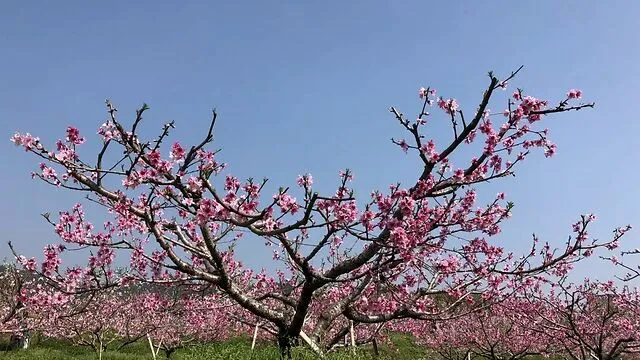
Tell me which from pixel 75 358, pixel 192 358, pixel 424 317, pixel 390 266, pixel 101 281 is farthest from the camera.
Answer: pixel 75 358

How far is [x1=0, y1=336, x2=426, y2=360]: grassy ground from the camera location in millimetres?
10125

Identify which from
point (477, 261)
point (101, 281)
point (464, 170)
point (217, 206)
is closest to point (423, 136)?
point (464, 170)

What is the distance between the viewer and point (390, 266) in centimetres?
754

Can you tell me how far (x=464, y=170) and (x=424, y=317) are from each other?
3123mm

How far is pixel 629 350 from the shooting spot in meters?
11.6

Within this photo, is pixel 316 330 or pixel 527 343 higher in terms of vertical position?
pixel 527 343

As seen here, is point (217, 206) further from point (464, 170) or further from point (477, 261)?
point (477, 261)

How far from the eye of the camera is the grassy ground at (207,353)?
33.2 feet

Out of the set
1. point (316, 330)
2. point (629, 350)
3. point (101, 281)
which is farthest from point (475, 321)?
point (101, 281)

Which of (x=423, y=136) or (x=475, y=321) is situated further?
(x=475, y=321)

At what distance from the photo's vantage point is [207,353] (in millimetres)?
11023

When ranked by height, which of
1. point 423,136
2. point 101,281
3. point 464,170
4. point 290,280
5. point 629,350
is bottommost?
point 629,350

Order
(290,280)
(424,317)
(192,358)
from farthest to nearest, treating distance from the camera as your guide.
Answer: (290,280)
(192,358)
(424,317)

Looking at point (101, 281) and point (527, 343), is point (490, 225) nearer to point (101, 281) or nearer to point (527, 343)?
point (101, 281)
